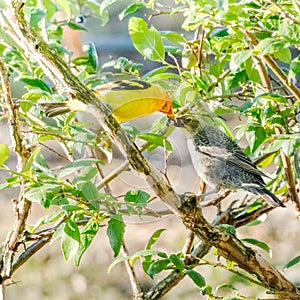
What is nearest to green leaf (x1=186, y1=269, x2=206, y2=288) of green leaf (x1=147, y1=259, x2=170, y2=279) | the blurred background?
green leaf (x1=147, y1=259, x2=170, y2=279)

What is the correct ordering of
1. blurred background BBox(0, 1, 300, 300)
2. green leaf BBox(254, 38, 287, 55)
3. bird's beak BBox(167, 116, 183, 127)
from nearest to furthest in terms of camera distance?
green leaf BBox(254, 38, 287, 55) < bird's beak BBox(167, 116, 183, 127) < blurred background BBox(0, 1, 300, 300)

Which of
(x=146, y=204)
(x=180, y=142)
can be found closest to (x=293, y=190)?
(x=180, y=142)

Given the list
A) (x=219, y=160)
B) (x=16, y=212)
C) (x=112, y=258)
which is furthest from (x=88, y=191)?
(x=112, y=258)

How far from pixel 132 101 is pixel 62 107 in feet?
0.30

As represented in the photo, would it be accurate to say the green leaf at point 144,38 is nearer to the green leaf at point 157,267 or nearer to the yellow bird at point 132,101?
the yellow bird at point 132,101

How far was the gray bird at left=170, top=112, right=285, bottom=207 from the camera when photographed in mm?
810

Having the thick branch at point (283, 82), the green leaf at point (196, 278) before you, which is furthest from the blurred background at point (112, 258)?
the green leaf at point (196, 278)

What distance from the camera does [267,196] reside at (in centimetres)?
97

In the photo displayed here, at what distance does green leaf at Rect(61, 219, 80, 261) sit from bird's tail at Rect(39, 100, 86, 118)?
141 mm

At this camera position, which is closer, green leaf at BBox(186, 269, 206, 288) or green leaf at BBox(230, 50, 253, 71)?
green leaf at BBox(230, 50, 253, 71)

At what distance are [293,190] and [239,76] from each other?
215 mm

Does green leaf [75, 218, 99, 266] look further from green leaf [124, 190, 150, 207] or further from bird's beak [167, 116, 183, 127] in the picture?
bird's beak [167, 116, 183, 127]

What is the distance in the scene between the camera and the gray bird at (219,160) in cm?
81

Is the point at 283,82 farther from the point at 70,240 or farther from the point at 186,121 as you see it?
the point at 70,240
